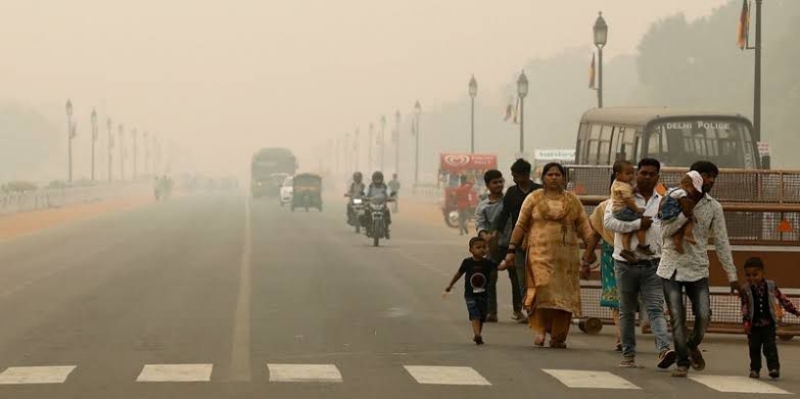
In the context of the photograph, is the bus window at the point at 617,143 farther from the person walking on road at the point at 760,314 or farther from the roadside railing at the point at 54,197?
the roadside railing at the point at 54,197

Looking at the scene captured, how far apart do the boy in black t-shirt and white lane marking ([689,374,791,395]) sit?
3.05 m

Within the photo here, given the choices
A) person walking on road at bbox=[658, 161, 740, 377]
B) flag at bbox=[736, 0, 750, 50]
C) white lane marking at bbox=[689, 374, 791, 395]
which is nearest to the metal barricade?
white lane marking at bbox=[689, 374, 791, 395]

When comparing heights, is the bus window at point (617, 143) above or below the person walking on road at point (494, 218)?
above

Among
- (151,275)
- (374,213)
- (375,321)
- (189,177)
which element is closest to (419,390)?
(375,321)

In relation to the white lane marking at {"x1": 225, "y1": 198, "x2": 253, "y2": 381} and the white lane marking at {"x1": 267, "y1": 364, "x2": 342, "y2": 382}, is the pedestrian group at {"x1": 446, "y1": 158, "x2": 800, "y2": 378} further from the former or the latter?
the white lane marking at {"x1": 267, "y1": 364, "x2": 342, "y2": 382}

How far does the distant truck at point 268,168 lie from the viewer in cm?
11581

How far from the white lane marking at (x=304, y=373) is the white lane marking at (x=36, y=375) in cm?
173

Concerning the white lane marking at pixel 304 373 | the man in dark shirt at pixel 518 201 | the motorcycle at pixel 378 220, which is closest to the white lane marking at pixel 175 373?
the white lane marking at pixel 304 373

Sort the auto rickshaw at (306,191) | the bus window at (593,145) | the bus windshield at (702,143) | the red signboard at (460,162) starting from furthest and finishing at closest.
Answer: the auto rickshaw at (306,191) → the red signboard at (460,162) → the bus window at (593,145) → the bus windshield at (702,143)

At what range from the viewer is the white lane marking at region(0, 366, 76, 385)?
13719mm

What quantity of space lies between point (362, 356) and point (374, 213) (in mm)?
26658

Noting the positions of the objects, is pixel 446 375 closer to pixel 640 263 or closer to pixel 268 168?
pixel 640 263

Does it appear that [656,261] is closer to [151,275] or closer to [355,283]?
[355,283]

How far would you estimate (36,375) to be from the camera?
1416 centimetres
